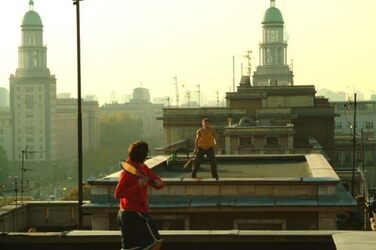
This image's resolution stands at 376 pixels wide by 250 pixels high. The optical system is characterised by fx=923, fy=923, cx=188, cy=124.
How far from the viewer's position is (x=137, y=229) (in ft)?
31.8

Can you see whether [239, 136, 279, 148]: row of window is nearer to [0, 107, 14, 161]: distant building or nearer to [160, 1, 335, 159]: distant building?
[160, 1, 335, 159]: distant building

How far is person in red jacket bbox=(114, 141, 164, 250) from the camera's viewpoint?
31.5ft

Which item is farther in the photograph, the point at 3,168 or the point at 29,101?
the point at 29,101

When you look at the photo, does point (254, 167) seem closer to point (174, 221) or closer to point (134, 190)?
point (174, 221)

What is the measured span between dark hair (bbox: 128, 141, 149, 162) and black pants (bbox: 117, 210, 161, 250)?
1.89 ft

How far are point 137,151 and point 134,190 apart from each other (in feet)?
1.34

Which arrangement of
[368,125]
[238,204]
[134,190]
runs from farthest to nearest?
[368,125]
[238,204]
[134,190]

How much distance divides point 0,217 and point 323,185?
838cm

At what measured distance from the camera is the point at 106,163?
17238cm

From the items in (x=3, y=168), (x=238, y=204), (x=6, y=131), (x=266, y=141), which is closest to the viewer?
(x=238, y=204)


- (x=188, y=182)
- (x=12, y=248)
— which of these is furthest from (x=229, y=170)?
(x=12, y=248)

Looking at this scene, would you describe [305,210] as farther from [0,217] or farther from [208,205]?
[0,217]

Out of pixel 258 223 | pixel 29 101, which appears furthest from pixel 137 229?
pixel 29 101

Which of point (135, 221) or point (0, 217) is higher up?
point (135, 221)
